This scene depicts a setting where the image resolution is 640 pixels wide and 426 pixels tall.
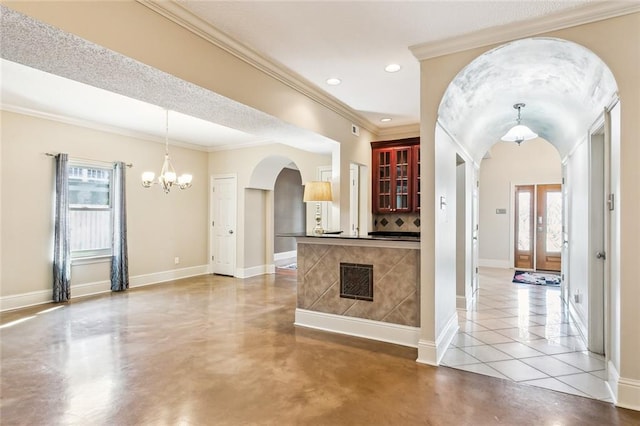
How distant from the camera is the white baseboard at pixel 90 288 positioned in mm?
4871

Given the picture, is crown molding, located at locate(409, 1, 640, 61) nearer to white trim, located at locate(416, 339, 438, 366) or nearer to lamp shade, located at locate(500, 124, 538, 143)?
lamp shade, located at locate(500, 124, 538, 143)

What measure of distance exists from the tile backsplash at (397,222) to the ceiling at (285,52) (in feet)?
6.77

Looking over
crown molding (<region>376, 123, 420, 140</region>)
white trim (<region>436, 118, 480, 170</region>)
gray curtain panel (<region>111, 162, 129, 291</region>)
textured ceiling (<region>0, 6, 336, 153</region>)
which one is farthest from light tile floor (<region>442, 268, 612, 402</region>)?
gray curtain panel (<region>111, 162, 129, 291</region>)

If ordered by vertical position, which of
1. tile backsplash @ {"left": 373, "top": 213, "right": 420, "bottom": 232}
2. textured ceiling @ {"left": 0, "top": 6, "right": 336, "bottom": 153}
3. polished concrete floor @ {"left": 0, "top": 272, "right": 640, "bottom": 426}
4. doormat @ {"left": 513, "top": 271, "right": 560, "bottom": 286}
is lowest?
polished concrete floor @ {"left": 0, "top": 272, "right": 640, "bottom": 426}

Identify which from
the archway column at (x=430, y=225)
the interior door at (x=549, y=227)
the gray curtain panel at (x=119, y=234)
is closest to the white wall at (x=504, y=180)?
Result: the interior door at (x=549, y=227)

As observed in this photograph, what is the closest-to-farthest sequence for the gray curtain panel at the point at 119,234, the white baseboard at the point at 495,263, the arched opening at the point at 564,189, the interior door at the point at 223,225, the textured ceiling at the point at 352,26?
the textured ceiling at the point at 352,26
the arched opening at the point at 564,189
the gray curtain panel at the point at 119,234
the interior door at the point at 223,225
the white baseboard at the point at 495,263

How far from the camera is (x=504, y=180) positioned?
331 inches

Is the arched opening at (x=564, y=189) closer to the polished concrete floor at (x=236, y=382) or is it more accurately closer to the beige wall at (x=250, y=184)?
the polished concrete floor at (x=236, y=382)

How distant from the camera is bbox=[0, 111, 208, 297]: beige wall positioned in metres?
4.87

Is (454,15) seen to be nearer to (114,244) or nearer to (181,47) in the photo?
(181,47)

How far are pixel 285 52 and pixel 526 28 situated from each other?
A: 2.07 meters

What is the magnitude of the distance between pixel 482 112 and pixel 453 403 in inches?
131

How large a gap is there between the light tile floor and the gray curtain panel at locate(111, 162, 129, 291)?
213 inches

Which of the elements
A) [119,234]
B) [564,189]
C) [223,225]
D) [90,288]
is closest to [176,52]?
[119,234]
